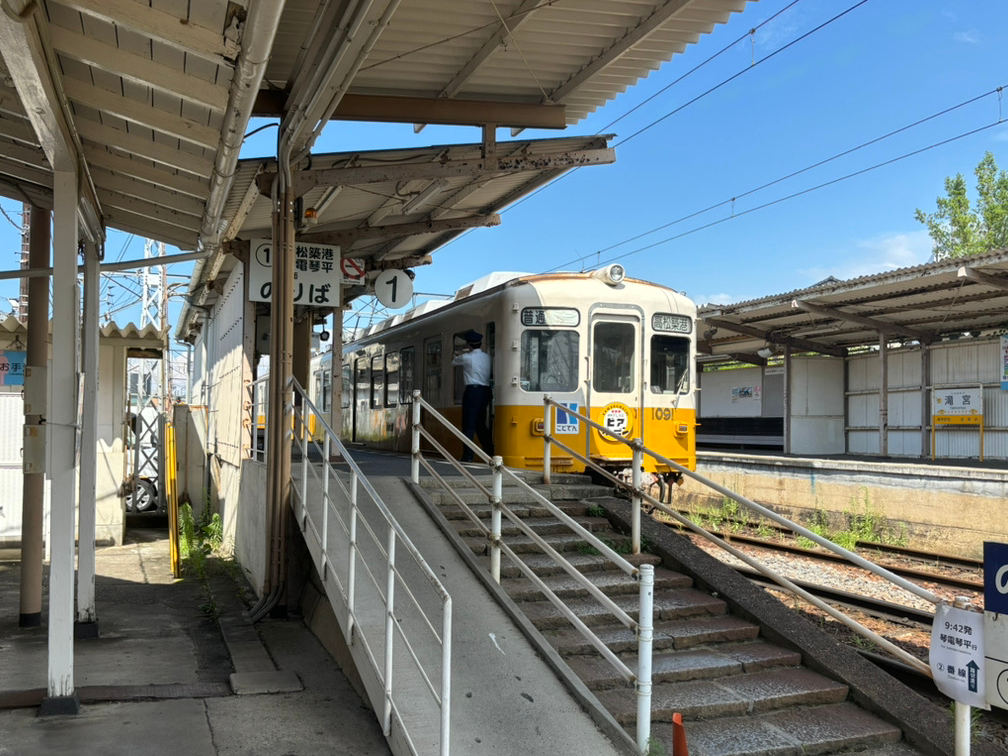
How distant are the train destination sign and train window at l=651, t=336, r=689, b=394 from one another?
387 centimetres

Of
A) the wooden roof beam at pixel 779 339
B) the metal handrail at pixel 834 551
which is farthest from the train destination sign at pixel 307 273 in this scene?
the wooden roof beam at pixel 779 339

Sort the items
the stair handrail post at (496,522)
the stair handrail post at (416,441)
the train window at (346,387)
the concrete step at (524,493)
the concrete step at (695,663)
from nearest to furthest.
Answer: the concrete step at (695,663)
the stair handrail post at (496,522)
the stair handrail post at (416,441)
the concrete step at (524,493)
the train window at (346,387)

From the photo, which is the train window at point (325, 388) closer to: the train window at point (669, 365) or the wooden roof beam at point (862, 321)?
the wooden roof beam at point (862, 321)

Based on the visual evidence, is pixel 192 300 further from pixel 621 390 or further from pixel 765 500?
pixel 765 500

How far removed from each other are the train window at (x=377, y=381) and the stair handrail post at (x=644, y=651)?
442 inches

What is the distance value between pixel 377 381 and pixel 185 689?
9.96m

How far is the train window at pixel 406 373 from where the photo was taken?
13398 millimetres

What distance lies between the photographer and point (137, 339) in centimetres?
1252

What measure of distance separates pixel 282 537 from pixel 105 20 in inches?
189

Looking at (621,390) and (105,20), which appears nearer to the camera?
(105,20)

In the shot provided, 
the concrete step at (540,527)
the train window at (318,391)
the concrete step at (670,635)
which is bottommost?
the concrete step at (670,635)

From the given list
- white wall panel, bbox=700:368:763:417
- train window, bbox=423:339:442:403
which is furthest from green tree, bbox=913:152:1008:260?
train window, bbox=423:339:442:403

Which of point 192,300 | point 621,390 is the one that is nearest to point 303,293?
point 621,390

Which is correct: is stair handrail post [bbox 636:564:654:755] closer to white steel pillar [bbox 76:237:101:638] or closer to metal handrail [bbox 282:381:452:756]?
metal handrail [bbox 282:381:452:756]
